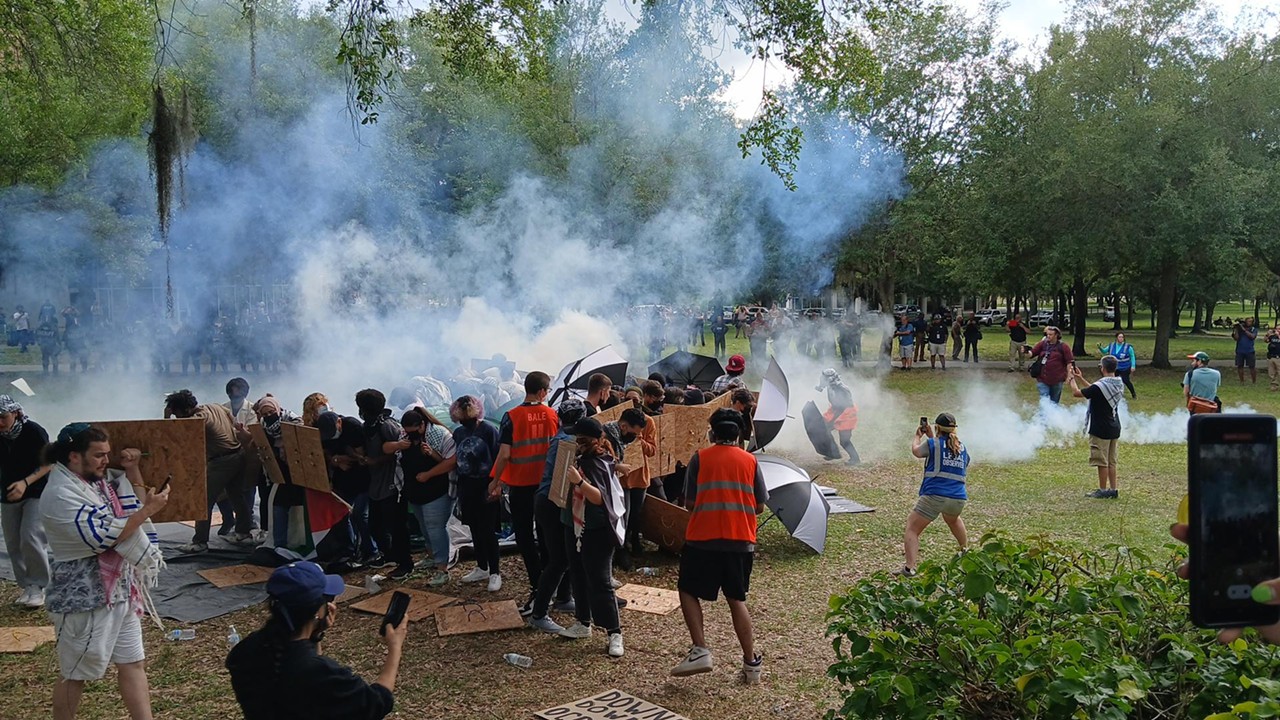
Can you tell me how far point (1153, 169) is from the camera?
2455cm

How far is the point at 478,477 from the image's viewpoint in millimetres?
7477

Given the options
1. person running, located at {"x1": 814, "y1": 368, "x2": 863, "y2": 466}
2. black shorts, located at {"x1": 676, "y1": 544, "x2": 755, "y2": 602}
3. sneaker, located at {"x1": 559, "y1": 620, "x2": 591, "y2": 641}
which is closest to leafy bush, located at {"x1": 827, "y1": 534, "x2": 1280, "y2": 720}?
black shorts, located at {"x1": 676, "y1": 544, "x2": 755, "y2": 602}

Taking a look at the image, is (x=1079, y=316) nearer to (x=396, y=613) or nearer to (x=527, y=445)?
(x=527, y=445)

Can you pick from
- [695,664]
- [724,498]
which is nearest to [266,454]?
[695,664]

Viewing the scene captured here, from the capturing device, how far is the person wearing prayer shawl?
4344mm

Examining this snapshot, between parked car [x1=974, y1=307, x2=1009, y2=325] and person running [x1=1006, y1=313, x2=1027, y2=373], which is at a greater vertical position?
parked car [x1=974, y1=307, x2=1009, y2=325]

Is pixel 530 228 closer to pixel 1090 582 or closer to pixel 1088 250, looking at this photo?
pixel 1088 250

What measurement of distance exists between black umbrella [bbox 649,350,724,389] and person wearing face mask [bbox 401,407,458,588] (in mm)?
6660

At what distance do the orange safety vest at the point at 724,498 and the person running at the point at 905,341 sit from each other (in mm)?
22240

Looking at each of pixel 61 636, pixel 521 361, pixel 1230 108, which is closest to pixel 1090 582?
pixel 61 636

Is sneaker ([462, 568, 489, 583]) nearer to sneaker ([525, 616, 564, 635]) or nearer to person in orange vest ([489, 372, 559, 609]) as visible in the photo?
person in orange vest ([489, 372, 559, 609])

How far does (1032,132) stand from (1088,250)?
425cm

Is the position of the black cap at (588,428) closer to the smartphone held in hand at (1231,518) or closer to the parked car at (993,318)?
the smartphone held in hand at (1231,518)

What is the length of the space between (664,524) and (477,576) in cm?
172
